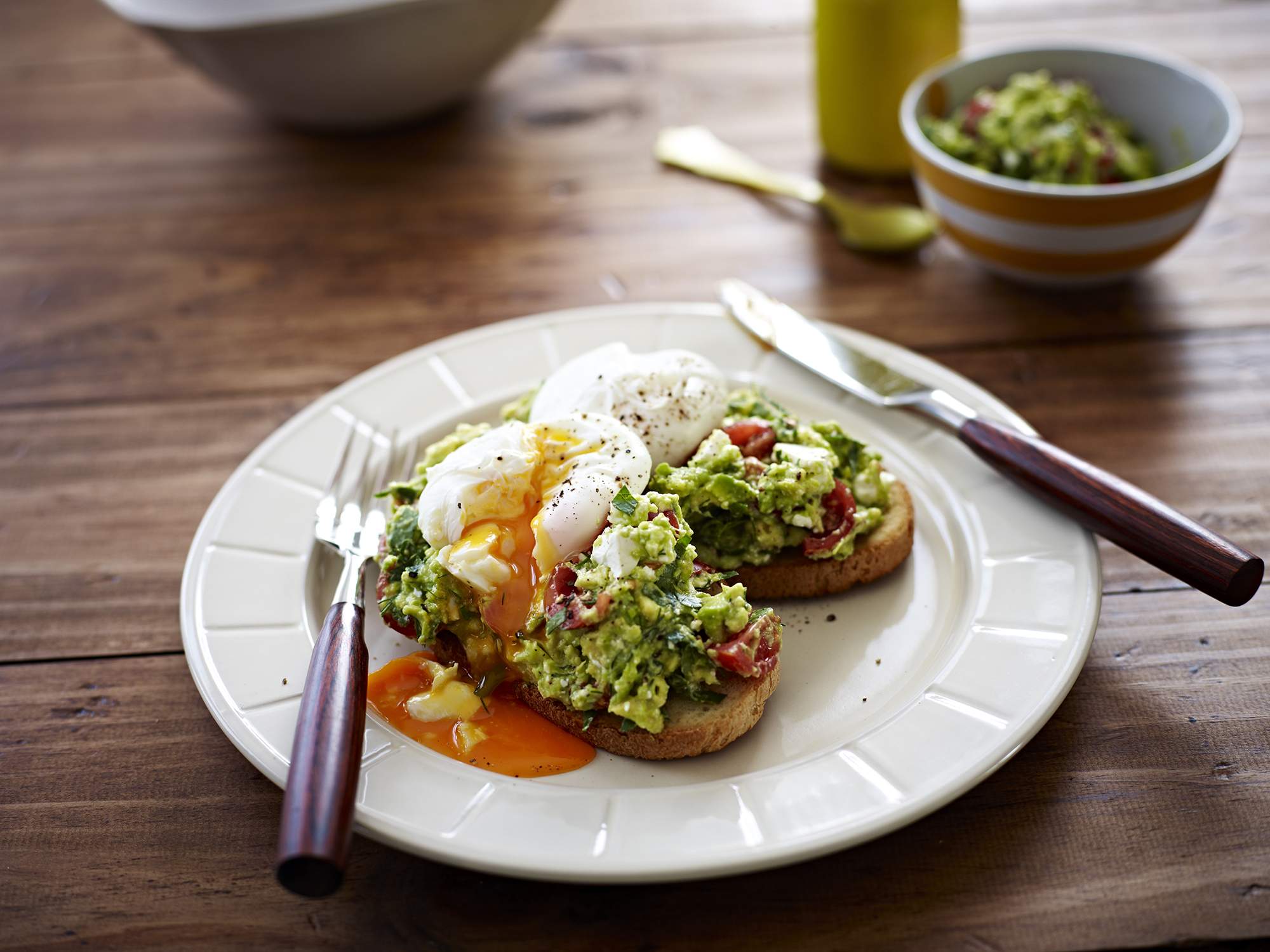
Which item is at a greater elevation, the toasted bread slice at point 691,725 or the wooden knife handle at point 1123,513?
the wooden knife handle at point 1123,513

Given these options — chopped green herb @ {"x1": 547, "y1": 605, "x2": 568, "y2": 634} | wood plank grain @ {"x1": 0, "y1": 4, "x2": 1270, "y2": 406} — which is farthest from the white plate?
wood plank grain @ {"x1": 0, "y1": 4, "x2": 1270, "y2": 406}

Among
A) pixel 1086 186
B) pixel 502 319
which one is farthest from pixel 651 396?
pixel 1086 186

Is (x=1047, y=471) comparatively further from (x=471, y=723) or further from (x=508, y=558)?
(x=471, y=723)

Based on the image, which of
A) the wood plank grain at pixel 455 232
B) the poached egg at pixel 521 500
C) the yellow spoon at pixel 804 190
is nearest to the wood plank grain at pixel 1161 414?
the wood plank grain at pixel 455 232

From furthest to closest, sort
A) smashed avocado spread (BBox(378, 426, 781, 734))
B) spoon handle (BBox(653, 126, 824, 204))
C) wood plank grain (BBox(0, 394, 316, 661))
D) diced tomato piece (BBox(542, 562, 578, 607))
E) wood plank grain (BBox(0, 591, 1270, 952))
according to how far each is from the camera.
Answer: spoon handle (BBox(653, 126, 824, 204)), wood plank grain (BBox(0, 394, 316, 661)), diced tomato piece (BBox(542, 562, 578, 607)), smashed avocado spread (BBox(378, 426, 781, 734)), wood plank grain (BBox(0, 591, 1270, 952))

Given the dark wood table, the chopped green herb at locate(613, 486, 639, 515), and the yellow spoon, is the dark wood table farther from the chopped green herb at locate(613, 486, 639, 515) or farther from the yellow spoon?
the chopped green herb at locate(613, 486, 639, 515)

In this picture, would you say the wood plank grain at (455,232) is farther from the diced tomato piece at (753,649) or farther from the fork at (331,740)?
the diced tomato piece at (753,649)
